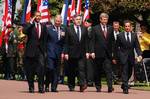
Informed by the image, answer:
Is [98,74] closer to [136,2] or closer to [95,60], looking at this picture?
[95,60]

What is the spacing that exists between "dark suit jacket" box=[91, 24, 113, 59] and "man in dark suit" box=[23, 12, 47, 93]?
1.57 metres

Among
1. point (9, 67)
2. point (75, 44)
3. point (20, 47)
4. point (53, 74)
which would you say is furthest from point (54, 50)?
point (9, 67)

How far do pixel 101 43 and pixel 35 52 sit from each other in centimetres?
201

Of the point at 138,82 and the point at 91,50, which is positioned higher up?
the point at 91,50

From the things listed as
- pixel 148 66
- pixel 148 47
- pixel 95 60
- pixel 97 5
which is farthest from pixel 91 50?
pixel 97 5

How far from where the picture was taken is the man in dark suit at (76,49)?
65.3ft

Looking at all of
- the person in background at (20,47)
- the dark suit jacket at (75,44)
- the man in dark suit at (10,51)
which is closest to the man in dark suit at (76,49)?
the dark suit jacket at (75,44)

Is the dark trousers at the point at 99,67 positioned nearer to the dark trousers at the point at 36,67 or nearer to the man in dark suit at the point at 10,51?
the dark trousers at the point at 36,67

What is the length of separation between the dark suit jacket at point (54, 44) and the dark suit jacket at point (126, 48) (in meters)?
1.66

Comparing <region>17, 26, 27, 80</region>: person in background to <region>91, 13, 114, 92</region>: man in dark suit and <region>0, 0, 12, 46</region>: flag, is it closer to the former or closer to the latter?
<region>0, 0, 12, 46</region>: flag

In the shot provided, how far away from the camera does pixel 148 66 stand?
26.1 metres

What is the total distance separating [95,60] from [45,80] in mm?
1505

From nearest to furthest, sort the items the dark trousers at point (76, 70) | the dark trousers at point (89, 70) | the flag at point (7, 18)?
1. the dark trousers at point (76, 70)
2. the dark trousers at point (89, 70)
3. the flag at point (7, 18)

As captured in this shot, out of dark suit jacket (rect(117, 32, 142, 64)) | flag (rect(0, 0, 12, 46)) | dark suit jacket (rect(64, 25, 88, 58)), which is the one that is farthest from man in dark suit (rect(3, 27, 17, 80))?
dark suit jacket (rect(117, 32, 142, 64))
